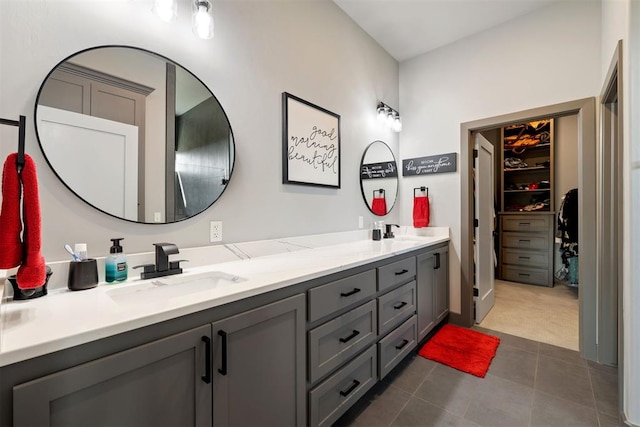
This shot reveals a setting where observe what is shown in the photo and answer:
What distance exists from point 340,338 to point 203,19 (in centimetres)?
176

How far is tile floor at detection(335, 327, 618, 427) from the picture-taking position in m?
1.56

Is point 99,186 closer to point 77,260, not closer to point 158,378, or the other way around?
point 77,260

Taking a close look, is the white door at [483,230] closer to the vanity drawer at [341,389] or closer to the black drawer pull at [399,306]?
the black drawer pull at [399,306]

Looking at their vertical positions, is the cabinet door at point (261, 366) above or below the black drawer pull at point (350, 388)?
above

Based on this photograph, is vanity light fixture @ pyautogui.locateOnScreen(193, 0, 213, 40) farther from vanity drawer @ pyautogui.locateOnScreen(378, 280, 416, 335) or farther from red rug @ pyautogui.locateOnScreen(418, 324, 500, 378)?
red rug @ pyautogui.locateOnScreen(418, 324, 500, 378)

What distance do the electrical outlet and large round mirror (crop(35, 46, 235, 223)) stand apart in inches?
4.5

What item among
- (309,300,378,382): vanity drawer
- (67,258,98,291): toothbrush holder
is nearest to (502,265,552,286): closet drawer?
(309,300,378,382): vanity drawer

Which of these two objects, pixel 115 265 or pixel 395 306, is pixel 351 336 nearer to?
pixel 395 306

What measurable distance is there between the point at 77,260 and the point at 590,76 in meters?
3.55

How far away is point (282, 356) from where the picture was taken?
3.79 feet

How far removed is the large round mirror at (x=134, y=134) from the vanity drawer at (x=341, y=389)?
1.11 metres

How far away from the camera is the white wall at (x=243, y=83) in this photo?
3.45ft

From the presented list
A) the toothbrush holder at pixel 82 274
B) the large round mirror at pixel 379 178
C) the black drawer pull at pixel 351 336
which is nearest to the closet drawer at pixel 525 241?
the large round mirror at pixel 379 178

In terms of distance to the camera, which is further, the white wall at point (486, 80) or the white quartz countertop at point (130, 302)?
the white wall at point (486, 80)
